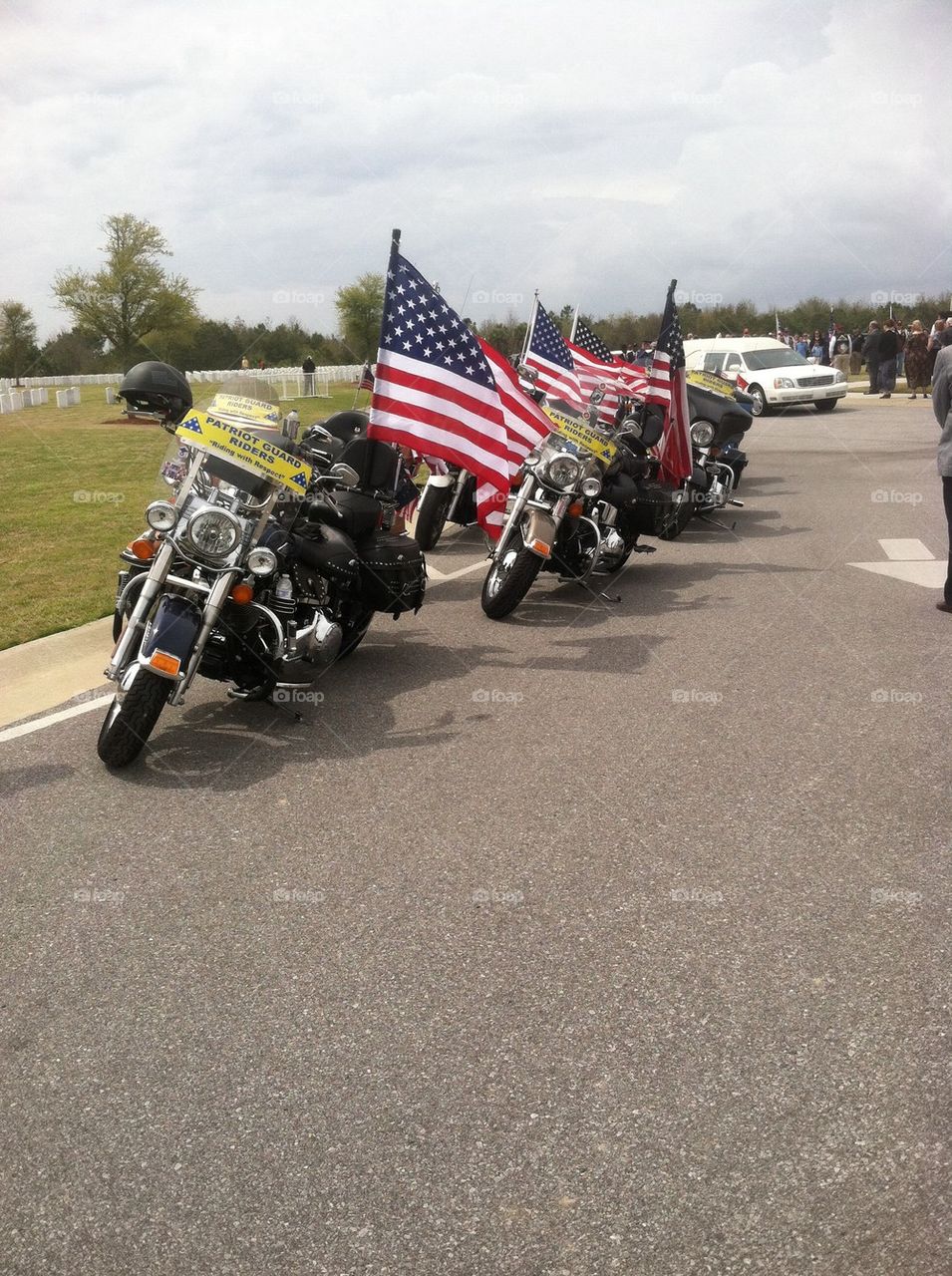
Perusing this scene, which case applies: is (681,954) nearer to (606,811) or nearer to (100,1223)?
(606,811)

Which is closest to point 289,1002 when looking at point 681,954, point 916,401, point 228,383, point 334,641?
point 681,954

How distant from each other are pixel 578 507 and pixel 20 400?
37.8 metres

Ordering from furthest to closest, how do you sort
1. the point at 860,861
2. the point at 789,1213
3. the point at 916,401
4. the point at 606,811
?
1. the point at 916,401
2. the point at 606,811
3. the point at 860,861
4. the point at 789,1213

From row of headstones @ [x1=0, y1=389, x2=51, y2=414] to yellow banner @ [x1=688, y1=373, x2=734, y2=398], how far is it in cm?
2977

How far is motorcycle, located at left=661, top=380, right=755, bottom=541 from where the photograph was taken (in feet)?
42.4

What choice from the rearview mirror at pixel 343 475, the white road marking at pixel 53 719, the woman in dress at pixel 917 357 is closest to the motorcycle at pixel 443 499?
the rearview mirror at pixel 343 475

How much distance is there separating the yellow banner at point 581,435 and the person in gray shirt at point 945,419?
249 centimetres

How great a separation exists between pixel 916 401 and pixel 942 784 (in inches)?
1248

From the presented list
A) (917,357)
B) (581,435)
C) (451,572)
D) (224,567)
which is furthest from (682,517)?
(917,357)

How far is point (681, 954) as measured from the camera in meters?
4.07

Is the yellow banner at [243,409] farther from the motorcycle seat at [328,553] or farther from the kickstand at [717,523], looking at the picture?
the kickstand at [717,523]

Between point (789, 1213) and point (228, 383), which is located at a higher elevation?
point (228, 383)

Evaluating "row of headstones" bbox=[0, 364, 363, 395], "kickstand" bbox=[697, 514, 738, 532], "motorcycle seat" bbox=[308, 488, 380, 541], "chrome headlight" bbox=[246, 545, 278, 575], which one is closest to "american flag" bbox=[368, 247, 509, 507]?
"motorcycle seat" bbox=[308, 488, 380, 541]

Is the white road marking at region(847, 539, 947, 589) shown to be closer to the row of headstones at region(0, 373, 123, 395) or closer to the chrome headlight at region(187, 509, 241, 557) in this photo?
the chrome headlight at region(187, 509, 241, 557)
